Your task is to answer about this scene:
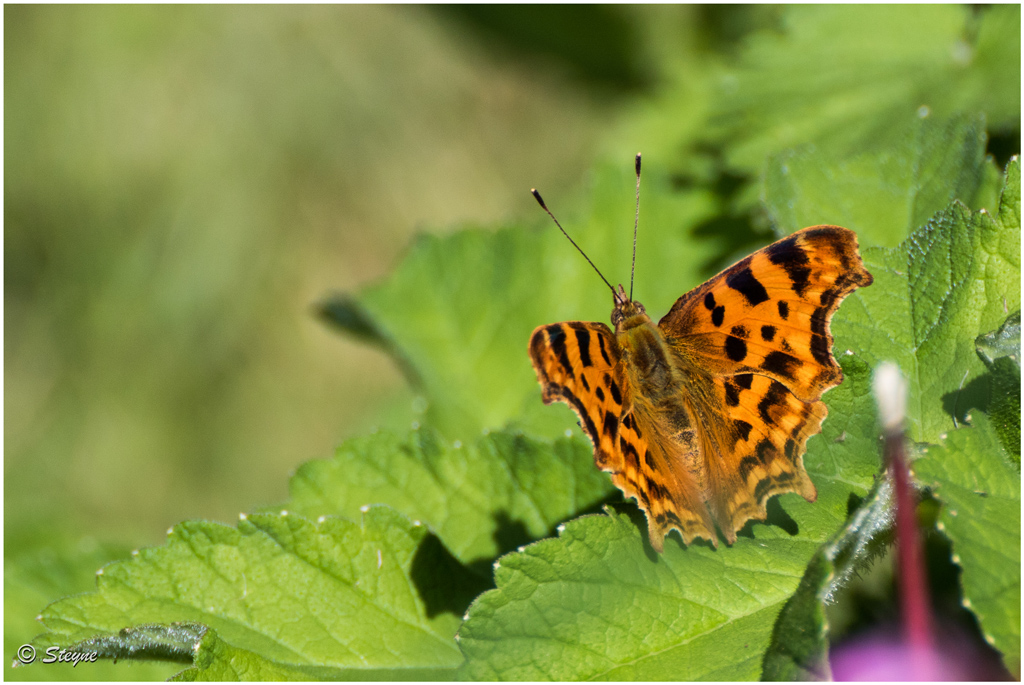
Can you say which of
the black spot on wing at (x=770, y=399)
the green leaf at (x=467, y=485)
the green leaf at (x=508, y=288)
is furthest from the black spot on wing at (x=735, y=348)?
the green leaf at (x=508, y=288)

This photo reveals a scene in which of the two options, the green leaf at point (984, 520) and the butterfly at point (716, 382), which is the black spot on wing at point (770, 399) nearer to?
the butterfly at point (716, 382)

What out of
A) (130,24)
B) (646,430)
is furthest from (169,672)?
(130,24)

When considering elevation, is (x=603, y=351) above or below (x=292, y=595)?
above

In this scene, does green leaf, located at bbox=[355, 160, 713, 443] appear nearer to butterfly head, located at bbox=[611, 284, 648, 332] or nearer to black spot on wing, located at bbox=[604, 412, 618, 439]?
butterfly head, located at bbox=[611, 284, 648, 332]

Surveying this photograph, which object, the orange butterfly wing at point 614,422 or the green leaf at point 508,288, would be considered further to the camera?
the green leaf at point 508,288

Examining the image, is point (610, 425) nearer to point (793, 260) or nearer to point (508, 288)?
point (793, 260)

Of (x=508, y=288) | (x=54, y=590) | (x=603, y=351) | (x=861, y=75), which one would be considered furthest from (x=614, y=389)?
(x=54, y=590)
